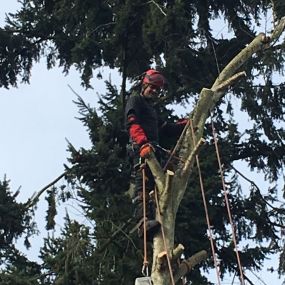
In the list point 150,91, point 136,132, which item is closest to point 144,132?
point 136,132

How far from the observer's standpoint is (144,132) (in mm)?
7426

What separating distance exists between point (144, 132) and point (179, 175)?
2.19 ft

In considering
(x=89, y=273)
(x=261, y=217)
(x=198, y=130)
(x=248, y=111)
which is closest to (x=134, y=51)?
(x=248, y=111)

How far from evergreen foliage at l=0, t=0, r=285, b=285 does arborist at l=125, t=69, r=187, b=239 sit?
1395 mm

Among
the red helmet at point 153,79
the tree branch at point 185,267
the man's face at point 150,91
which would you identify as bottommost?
the tree branch at point 185,267

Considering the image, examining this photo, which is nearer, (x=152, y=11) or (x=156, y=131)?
(x=156, y=131)

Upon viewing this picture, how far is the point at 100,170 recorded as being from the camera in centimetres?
959

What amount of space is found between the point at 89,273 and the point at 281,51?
3.79 meters

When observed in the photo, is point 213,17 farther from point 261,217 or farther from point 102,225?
point 102,225

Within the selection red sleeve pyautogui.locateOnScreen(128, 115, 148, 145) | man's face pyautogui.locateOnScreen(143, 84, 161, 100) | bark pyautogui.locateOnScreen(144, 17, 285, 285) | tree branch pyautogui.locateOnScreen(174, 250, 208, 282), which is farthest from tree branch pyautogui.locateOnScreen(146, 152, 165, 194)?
man's face pyautogui.locateOnScreen(143, 84, 161, 100)

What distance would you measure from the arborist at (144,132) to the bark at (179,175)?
115 mm

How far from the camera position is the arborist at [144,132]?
6.96 metres

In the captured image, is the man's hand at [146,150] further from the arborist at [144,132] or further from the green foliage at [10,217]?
the green foliage at [10,217]

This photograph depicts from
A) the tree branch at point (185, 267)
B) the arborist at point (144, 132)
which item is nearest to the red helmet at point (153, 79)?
the arborist at point (144, 132)
